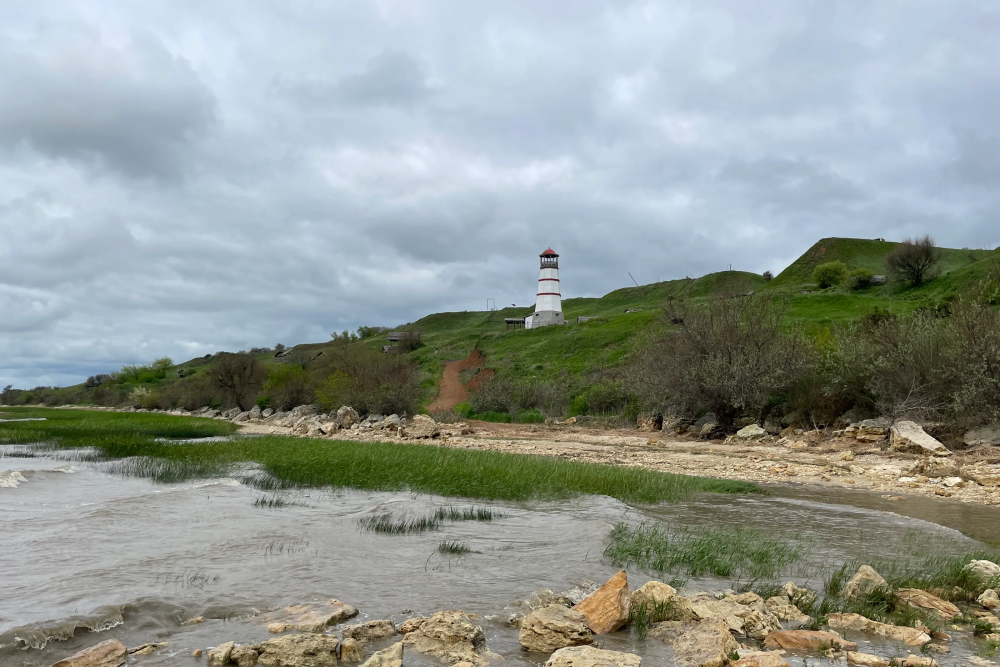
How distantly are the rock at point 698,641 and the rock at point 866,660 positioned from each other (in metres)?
0.93

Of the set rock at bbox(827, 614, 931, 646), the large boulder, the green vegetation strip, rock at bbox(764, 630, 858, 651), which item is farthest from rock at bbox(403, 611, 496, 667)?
the large boulder

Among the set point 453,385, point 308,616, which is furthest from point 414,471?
point 453,385

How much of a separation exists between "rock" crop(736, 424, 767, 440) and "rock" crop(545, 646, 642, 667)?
1033 inches

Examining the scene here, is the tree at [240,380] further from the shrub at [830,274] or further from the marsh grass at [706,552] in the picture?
the shrub at [830,274]

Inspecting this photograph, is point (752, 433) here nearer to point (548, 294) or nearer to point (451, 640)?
point (451, 640)

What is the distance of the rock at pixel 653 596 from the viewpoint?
6.47 meters

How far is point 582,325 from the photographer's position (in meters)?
80.8

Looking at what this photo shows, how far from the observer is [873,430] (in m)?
24.5

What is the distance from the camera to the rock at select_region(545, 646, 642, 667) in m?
4.84

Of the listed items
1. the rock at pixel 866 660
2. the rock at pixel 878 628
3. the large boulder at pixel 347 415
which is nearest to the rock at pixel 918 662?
the rock at pixel 866 660

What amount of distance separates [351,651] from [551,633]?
1.76m

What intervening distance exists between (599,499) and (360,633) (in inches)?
371

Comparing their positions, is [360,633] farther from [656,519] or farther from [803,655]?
[656,519]

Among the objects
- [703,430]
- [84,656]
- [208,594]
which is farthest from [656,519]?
[703,430]
